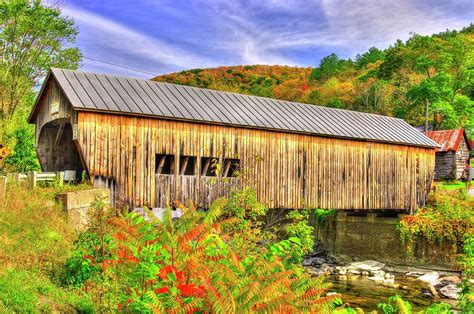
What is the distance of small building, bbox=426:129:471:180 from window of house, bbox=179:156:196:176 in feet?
74.5

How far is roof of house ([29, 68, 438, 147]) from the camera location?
15.4 meters

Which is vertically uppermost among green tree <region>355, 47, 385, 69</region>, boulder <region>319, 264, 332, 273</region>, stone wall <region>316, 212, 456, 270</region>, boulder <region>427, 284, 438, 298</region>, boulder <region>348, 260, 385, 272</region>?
green tree <region>355, 47, 385, 69</region>

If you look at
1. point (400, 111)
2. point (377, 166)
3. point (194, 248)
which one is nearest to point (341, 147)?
point (377, 166)

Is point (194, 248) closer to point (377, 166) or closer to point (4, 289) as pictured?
point (4, 289)

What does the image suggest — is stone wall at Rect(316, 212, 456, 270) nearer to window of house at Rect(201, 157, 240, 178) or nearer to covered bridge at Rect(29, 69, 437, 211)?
covered bridge at Rect(29, 69, 437, 211)

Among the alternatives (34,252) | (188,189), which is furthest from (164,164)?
(34,252)

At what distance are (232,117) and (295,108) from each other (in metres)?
4.35

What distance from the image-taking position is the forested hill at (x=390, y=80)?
38750 millimetres

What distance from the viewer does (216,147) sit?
56.3 feet

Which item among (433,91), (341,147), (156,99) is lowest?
(341,147)

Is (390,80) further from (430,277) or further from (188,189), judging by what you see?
(188,189)

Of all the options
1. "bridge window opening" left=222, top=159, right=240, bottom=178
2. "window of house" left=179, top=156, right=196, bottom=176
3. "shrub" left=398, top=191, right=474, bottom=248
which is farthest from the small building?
"window of house" left=179, top=156, right=196, bottom=176

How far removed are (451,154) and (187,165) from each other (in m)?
23.9

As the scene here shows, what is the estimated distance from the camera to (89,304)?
6844 millimetres
